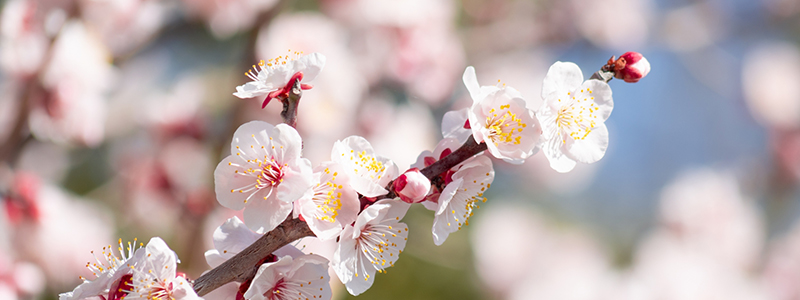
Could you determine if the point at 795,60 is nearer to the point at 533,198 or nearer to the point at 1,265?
the point at 533,198

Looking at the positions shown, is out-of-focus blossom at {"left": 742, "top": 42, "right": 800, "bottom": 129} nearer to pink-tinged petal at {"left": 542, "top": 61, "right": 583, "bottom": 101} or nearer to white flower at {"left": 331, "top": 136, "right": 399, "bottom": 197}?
pink-tinged petal at {"left": 542, "top": 61, "right": 583, "bottom": 101}

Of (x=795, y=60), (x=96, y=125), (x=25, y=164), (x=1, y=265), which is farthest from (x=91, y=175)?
(x=795, y=60)

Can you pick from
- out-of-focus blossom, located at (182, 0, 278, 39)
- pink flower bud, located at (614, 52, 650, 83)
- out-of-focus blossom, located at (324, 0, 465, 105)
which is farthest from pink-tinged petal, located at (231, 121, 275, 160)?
out-of-focus blossom, located at (324, 0, 465, 105)

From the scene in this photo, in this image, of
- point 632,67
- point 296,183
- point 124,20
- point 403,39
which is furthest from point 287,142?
point 403,39

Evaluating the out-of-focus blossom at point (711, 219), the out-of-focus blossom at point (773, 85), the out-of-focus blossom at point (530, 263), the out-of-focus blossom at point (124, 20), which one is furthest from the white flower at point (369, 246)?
the out-of-focus blossom at point (773, 85)

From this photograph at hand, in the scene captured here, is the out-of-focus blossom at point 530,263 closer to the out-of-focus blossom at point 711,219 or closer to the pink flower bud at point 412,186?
the out-of-focus blossom at point 711,219

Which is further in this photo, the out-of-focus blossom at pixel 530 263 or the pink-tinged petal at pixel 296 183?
the out-of-focus blossom at pixel 530 263
